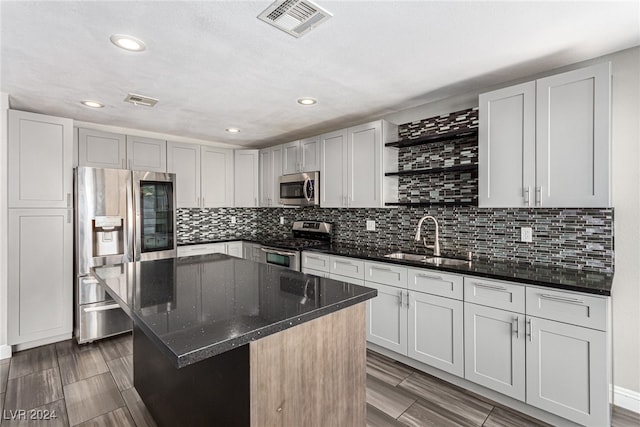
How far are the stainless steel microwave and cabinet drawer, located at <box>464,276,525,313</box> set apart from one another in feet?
6.75

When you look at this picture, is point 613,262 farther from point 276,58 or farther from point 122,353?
point 122,353

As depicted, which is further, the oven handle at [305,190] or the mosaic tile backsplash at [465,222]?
the oven handle at [305,190]

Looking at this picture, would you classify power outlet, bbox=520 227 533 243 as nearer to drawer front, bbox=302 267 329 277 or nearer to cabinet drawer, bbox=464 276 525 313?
cabinet drawer, bbox=464 276 525 313

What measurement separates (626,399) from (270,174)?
4.10 m

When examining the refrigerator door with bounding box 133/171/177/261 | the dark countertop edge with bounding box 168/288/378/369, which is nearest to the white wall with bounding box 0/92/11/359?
the refrigerator door with bounding box 133/171/177/261

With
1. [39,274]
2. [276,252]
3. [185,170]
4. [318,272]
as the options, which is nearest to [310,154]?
[276,252]

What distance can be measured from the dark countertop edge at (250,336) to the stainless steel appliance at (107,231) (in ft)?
9.41

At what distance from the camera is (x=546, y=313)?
6.49 ft

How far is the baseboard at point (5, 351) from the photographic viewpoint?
115 inches

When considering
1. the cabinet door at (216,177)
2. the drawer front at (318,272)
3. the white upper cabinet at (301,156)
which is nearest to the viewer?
the drawer front at (318,272)

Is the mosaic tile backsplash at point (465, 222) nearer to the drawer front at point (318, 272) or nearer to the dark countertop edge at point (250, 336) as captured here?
the drawer front at point (318, 272)

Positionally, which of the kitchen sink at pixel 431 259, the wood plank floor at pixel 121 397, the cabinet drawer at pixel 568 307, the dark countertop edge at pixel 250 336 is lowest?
the wood plank floor at pixel 121 397

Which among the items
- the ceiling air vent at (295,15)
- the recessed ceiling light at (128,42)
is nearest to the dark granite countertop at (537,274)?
the ceiling air vent at (295,15)

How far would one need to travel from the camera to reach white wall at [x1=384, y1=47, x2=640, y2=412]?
210 centimetres
